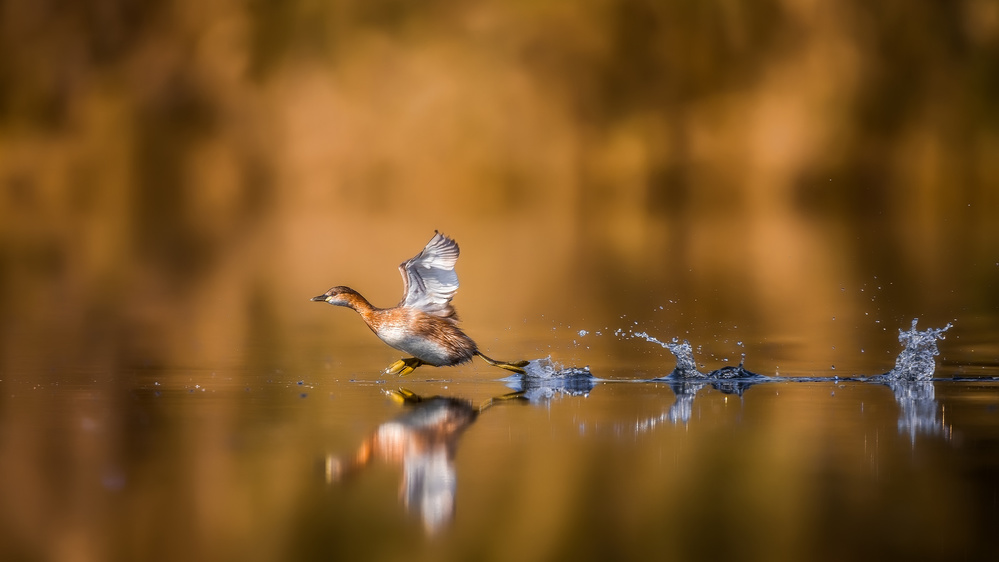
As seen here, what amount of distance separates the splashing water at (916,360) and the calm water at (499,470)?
0.43ft

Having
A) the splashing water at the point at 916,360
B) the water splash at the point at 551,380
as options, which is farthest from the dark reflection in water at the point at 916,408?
the water splash at the point at 551,380

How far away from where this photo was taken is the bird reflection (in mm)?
4059

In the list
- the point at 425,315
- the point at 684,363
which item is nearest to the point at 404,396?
the point at 425,315

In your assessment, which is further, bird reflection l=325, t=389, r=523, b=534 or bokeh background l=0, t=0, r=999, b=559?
bokeh background l=0, t=0, r=999, b=559

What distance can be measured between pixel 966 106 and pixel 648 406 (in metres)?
31.0

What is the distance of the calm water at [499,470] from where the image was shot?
3652mm

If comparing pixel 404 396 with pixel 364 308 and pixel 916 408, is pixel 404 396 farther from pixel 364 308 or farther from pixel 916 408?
pixel 916 408

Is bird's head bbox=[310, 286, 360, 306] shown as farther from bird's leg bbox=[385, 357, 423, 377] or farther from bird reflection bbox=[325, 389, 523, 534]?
bird reflection bbox=[325, 389, 523, 534]

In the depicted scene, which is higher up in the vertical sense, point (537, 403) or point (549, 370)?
point (549, 370)

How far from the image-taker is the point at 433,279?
Answer: 7.01 m

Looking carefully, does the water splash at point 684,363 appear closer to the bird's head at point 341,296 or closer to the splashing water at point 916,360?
the splashing water at point 916,360

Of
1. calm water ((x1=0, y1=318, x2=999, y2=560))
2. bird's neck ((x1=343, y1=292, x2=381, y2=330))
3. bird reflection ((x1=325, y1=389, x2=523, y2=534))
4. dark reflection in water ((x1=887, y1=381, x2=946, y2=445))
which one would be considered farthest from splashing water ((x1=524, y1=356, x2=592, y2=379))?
dark reflection in water ((x1=887, y1=381, x2=946, y2=445))

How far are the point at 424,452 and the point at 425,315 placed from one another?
2054mm

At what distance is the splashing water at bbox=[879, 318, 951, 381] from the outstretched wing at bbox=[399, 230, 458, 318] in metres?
2.20
